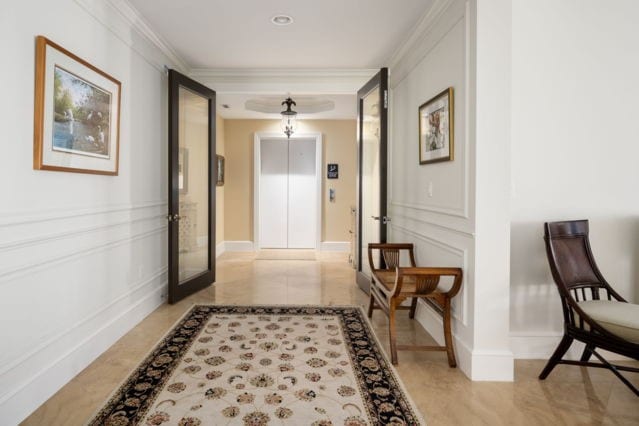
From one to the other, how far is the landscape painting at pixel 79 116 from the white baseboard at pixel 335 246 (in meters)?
5.19

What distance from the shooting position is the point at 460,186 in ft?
8.71

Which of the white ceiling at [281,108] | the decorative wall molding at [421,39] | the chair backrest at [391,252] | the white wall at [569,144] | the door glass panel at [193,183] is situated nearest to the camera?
the white wall at [569,144]

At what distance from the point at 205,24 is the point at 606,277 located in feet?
12.2

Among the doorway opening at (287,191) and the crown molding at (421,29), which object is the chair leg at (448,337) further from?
the doorway opening at (287,191)

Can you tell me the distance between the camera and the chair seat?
205cm

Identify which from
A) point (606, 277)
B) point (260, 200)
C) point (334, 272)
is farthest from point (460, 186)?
point (260, 200)

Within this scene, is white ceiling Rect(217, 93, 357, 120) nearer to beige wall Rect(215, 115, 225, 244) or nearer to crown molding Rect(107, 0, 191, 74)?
beige wall Rect(215, 115, 225, 244)

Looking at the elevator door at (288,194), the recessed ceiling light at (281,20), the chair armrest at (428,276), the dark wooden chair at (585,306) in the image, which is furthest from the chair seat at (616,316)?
the elevator door at (288,194)

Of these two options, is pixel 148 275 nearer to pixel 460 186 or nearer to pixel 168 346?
pixel 168 346

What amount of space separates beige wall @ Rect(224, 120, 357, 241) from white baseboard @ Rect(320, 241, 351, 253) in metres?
0.08

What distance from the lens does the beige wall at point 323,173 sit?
7543 millimetres

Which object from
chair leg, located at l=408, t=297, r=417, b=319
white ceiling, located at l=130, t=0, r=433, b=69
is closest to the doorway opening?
white ceiling, located at l=130, t=0, r=433, b=69

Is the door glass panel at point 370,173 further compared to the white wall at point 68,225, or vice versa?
the door glass panel at point 370,173

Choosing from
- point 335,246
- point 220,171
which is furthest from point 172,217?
point 335,246
